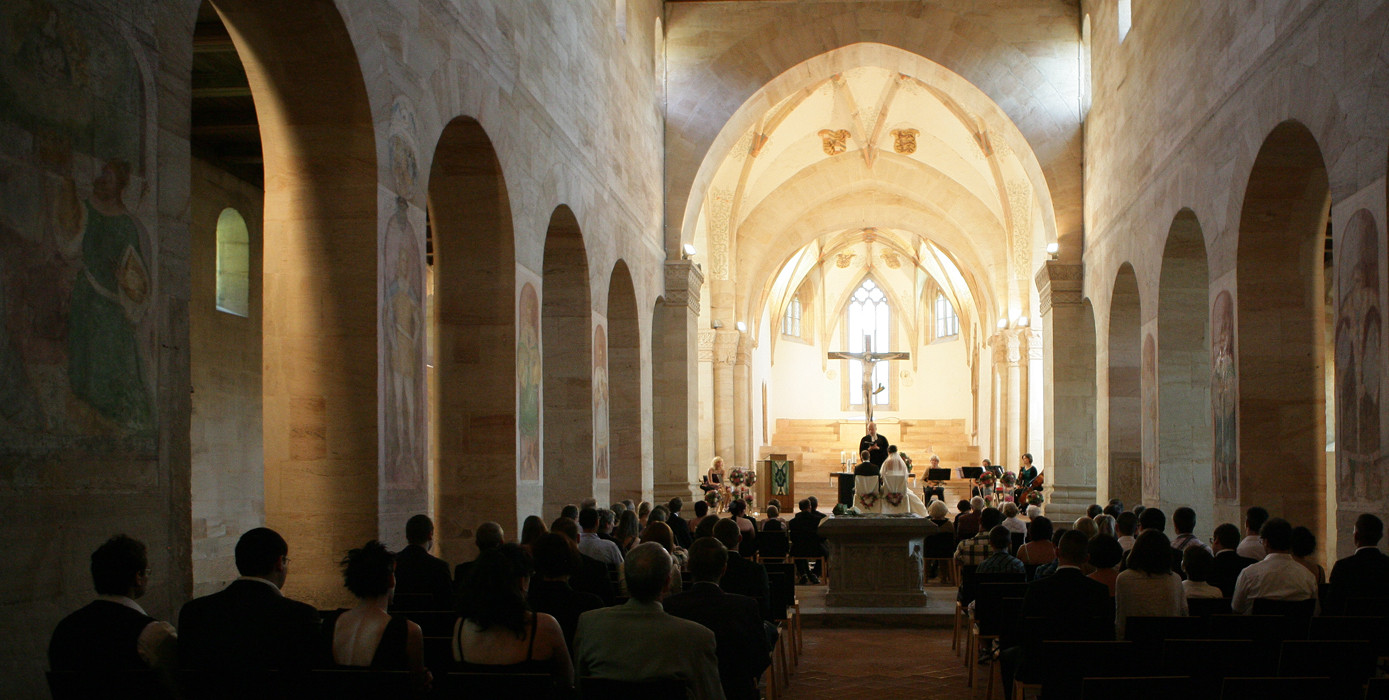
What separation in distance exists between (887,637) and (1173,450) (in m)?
5.87

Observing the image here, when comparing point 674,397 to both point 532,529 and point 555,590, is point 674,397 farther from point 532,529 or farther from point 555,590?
point 555,590

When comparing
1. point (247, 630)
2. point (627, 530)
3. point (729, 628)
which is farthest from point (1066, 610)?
point (247, 630)

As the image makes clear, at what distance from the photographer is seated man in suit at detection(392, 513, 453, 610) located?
20.8 feet

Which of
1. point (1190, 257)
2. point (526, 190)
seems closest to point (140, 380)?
point (526, 190)

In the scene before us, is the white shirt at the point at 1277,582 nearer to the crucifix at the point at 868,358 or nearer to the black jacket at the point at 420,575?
the black jacket at the point at 420,575

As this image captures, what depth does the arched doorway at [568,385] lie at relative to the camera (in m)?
14.3

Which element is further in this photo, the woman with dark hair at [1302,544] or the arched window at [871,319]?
the arched window at [871,319]

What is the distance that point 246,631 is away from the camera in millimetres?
3906

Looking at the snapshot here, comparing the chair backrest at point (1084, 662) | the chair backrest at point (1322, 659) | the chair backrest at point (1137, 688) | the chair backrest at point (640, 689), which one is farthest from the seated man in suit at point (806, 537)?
the chair backrest at point (640, 689)

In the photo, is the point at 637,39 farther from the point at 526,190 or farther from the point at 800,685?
the point at 800,685

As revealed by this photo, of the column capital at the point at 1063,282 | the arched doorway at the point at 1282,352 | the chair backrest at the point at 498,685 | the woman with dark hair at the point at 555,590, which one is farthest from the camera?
the column capital at the point at 1063,282

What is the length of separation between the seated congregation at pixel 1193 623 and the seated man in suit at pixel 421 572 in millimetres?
2954

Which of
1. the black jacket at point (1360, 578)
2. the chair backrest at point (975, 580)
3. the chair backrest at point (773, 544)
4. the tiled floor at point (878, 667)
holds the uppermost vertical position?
the black jacket at point (1360, 578)

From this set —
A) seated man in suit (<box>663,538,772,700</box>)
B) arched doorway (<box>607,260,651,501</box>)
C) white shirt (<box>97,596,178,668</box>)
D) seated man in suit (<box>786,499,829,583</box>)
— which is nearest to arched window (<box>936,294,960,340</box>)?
arched doorway (<box>607,260,651,501</box>)
